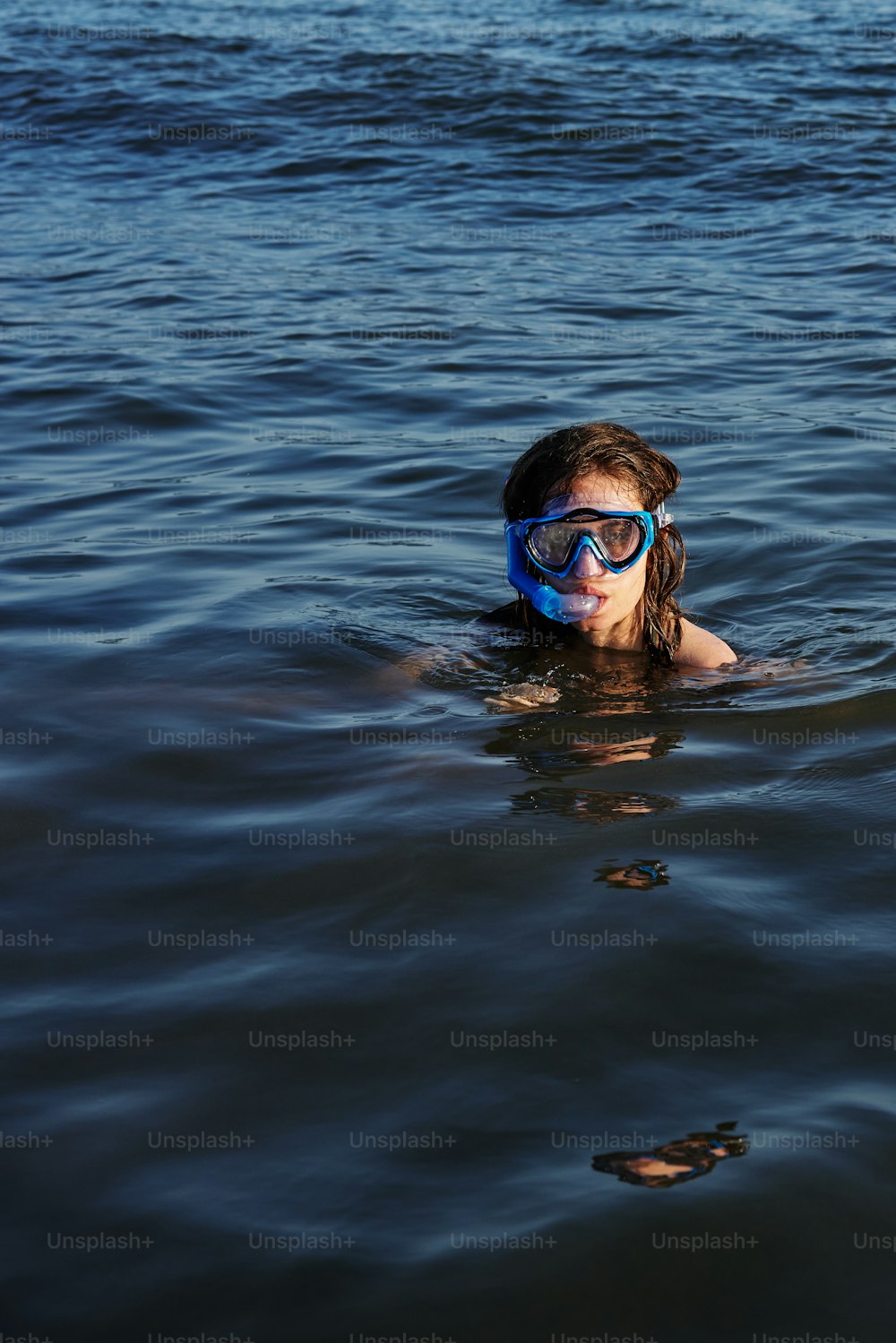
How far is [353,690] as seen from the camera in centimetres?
562

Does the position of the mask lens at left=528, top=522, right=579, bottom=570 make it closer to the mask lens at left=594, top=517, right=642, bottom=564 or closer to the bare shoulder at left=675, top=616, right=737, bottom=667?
the mask lens at left=594, top=517, right=642, bottom=564

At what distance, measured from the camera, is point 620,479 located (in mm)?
5301

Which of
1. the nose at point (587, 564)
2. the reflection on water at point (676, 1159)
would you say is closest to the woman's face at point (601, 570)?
the nose at point (587, 564)

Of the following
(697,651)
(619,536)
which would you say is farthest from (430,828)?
(697,651)

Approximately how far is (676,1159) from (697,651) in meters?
3.12

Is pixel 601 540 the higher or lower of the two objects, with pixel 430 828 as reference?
higher

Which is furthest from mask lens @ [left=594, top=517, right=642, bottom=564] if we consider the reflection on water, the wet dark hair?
the reflection on water

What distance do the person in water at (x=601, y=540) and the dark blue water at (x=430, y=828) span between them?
241 millimetres

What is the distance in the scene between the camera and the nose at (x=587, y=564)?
513 cm

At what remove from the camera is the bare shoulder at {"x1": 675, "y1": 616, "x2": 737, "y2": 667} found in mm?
5660

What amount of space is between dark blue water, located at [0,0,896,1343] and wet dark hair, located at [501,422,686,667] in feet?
0.89

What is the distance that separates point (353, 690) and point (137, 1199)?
3045mm

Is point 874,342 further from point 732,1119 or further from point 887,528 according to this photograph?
point 732,1119

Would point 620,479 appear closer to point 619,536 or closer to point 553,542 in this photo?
point 619,536
